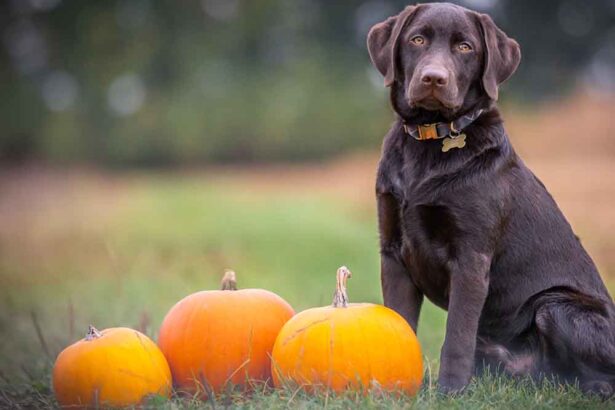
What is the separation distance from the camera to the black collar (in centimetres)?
341

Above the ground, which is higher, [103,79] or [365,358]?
[103,79]

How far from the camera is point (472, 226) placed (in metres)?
3.27

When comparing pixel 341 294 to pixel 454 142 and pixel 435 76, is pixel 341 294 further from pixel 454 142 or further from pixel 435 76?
pixel 435 76

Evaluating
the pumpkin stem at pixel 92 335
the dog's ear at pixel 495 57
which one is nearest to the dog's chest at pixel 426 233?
the dog's ear at pixel 495 57

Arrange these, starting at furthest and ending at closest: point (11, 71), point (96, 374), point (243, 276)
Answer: point (11, 71) → point (243, 276) → point (96, 374)

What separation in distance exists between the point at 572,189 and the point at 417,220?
377 inches

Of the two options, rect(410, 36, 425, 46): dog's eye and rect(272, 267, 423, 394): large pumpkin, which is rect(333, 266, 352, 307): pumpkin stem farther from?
rect(410, 36, 425, 46): dog's eye

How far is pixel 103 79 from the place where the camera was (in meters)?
17.5

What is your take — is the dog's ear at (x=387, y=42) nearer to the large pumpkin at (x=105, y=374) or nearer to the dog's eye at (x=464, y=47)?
the dog's eye at (x=464, y=47)

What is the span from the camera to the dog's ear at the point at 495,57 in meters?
3.39

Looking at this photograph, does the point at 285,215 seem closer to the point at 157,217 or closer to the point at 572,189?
the point at 157,217

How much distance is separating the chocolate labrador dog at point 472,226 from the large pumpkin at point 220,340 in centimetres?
61

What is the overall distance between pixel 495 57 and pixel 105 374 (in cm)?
207

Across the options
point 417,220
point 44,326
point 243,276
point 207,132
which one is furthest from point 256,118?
point 417,220
